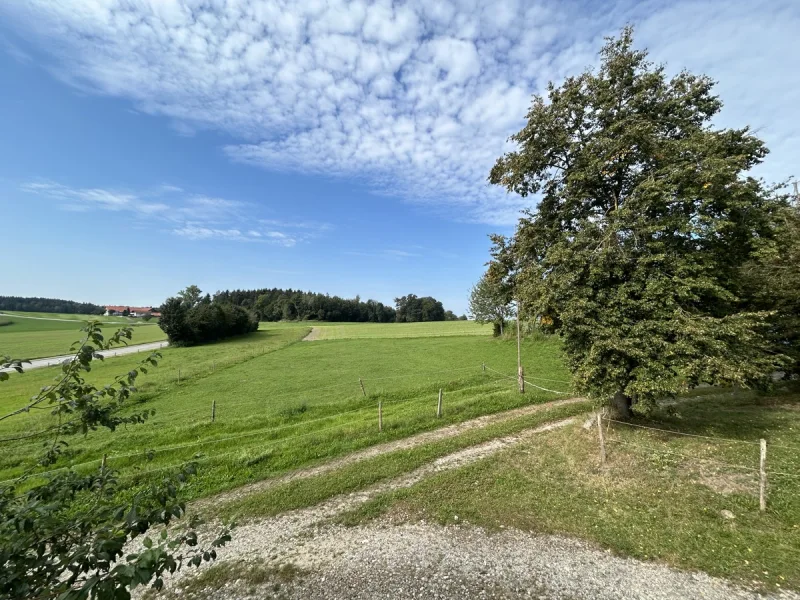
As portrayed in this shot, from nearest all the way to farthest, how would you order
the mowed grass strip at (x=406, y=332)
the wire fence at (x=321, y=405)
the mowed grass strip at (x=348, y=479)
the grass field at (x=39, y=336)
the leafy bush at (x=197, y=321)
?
the mowed grass strip at (x=348, y=479), the wire fence at (x=321, y=405), the grass field at (x=39, y=336), the leafy bush at (x=197, y=321), the mowed grass strip at (x=406, y=332)

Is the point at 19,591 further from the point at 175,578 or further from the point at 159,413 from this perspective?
the point at 159,413

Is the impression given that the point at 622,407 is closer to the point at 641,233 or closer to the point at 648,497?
the point at 648,497

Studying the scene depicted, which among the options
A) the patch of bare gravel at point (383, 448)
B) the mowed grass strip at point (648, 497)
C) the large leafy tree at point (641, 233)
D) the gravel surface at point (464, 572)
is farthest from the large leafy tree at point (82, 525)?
the large leafy tree at point (641, 233)

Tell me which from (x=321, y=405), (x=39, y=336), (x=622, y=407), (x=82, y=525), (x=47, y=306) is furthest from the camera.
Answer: (x=47, y=306)

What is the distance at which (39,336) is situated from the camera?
70.9m

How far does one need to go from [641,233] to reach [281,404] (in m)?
20.2

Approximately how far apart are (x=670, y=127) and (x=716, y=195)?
372cm

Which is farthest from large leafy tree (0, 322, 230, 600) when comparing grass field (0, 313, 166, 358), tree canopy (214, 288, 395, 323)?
tree canopy (214, 288, 395, 323)

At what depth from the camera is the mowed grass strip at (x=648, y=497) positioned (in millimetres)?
7230

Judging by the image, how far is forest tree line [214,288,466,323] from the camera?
391 ft

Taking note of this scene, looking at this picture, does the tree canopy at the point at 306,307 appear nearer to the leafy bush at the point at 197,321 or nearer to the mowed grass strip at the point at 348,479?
the leafy bush at the point at 197,321

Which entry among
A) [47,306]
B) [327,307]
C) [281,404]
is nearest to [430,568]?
[281,404]

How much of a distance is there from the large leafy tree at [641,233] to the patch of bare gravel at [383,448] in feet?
15.2

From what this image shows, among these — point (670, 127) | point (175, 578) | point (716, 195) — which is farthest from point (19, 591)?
point (670, 127)
